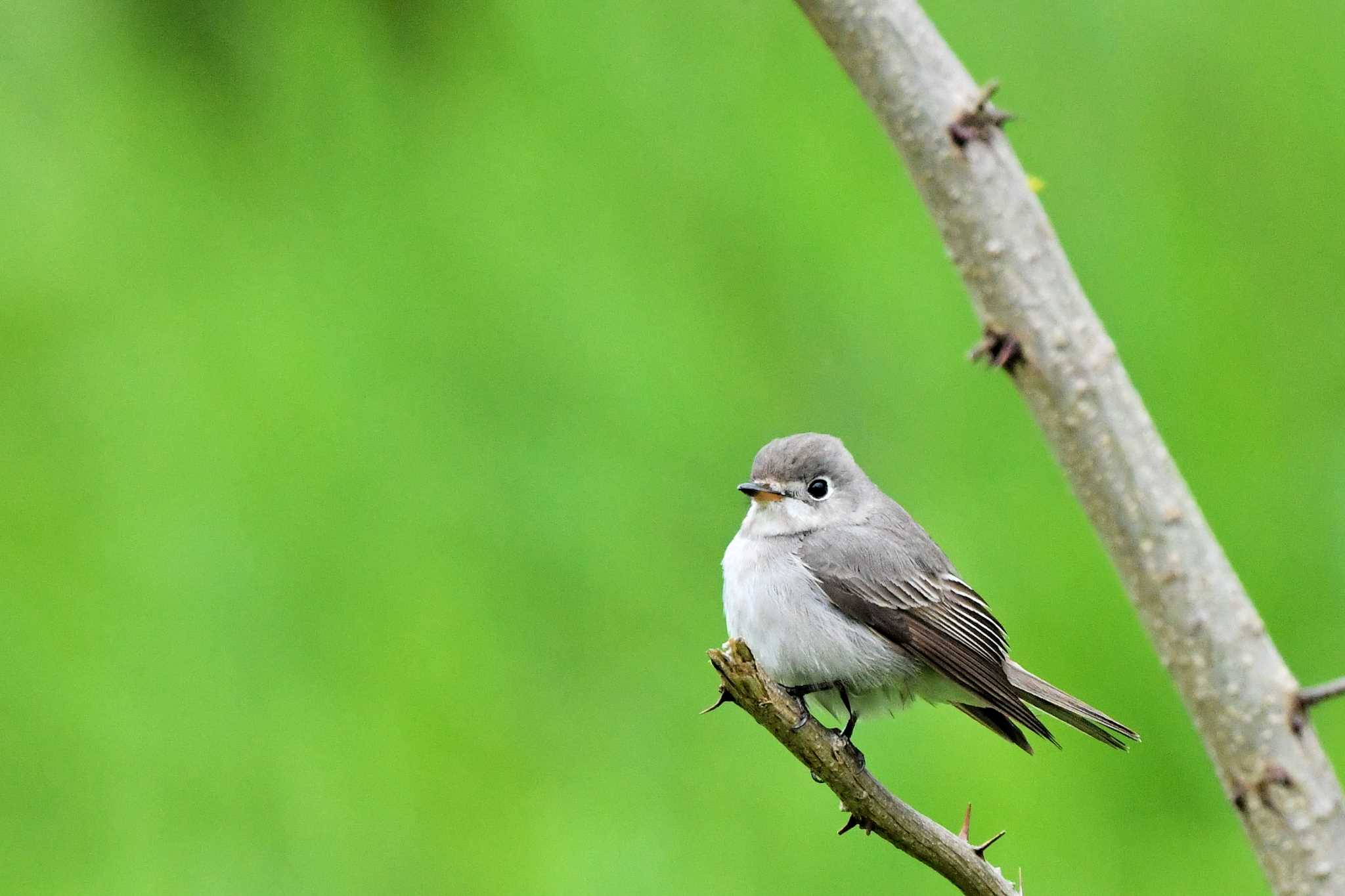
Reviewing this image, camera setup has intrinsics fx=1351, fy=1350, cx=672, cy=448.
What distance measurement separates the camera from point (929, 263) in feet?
16.3

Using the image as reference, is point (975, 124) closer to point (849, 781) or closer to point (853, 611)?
point (849, 781)

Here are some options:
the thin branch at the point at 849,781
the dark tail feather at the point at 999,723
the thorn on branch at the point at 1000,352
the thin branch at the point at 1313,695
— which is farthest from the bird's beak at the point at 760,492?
the thin branch at the point at 1313,695

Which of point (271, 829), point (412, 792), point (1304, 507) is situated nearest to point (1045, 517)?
point (1304, 507)

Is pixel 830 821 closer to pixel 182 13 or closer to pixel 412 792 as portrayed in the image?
pixel 412 792

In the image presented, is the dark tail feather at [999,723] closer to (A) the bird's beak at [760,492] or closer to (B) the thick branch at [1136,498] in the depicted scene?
(A) the bird's beak at [760,492]

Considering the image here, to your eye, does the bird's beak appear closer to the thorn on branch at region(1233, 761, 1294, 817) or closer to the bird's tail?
the bird's tail

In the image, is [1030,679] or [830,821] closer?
[1030,679]

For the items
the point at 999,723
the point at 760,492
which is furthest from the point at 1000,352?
the point at 999,723

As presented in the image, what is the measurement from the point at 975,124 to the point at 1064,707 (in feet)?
6.48

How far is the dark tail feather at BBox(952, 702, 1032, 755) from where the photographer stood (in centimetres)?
347

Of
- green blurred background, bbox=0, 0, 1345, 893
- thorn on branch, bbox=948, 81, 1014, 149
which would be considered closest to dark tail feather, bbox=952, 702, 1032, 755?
green blurred background, bbox=0, 0, 1345, 893

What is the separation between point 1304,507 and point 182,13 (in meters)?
4.19

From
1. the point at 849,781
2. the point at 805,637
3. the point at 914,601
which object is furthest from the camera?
the point at 914,601

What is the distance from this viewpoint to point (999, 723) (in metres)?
3.53
